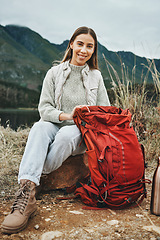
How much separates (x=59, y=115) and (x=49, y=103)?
8.4 inches

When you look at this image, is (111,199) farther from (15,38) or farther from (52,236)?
A: (15,38)

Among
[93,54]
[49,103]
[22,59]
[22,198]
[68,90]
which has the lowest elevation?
[22,198]

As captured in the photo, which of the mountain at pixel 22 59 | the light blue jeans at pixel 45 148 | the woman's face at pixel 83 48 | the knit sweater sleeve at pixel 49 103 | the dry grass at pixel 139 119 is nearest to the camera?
the light blue jeans at pixel 45 148

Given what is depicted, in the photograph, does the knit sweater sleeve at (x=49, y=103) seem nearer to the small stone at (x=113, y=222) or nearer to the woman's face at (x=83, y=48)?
the woman's face at (x=83, y=48)

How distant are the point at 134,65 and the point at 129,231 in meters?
3.19

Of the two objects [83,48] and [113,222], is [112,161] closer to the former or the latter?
[113,222]

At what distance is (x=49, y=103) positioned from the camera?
7.55 ft

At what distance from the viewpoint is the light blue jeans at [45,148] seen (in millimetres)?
1738

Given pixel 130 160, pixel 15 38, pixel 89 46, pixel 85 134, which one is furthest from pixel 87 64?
pixel 15 38

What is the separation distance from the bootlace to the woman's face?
4.57 feet

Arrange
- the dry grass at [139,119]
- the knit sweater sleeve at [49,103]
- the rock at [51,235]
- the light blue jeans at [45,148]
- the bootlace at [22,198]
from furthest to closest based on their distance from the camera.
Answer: the dry grass at [139,119] < the knit sweater sleeve at [49,103] < the light blue jeans at [45,148] < the bootlace at [22,198] < the rock at [51,235]

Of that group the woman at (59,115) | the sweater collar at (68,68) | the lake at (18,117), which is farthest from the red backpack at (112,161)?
the lake at (18,117)

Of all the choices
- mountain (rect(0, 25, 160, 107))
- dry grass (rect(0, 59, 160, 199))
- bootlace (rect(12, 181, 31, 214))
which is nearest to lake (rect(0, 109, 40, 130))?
dry grass (rect(0, 59, 160, 199))

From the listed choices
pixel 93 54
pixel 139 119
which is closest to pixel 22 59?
pixel 139 119
